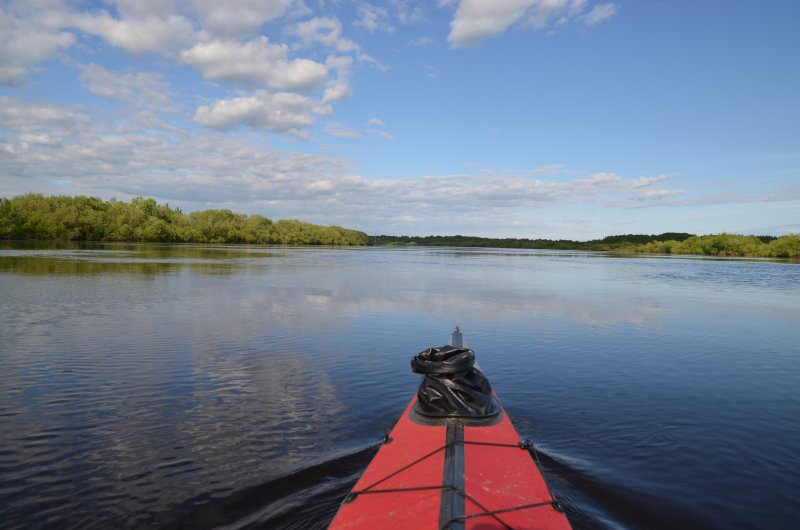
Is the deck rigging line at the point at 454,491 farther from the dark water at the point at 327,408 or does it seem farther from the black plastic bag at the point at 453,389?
the dark water at the point at 327,408

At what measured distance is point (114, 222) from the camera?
352 feet

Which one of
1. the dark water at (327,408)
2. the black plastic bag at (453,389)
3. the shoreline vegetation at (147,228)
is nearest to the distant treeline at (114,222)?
the shoreline vegetation at (147,228)

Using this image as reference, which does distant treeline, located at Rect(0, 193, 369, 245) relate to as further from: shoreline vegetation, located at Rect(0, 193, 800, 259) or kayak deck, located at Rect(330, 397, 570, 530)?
kayak deck, located at Rect(330, 397, 570, 530)

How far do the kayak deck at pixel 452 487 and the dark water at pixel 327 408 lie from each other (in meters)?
1.06

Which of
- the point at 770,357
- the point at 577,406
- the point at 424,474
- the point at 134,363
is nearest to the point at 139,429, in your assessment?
the point at 134,363

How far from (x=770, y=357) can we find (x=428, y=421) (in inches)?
456

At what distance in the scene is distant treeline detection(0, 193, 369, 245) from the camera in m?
92.6

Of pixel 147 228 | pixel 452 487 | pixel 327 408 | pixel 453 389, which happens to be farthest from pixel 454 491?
pixel 147 228

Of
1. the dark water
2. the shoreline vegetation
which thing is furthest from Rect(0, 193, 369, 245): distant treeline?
the dark water

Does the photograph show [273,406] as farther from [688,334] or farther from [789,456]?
[688,334]

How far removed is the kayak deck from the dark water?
1.06 m

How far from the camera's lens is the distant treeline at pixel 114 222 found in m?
92.6

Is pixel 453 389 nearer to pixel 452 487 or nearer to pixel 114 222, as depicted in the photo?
pixel 452 487

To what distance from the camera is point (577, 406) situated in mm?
8273
